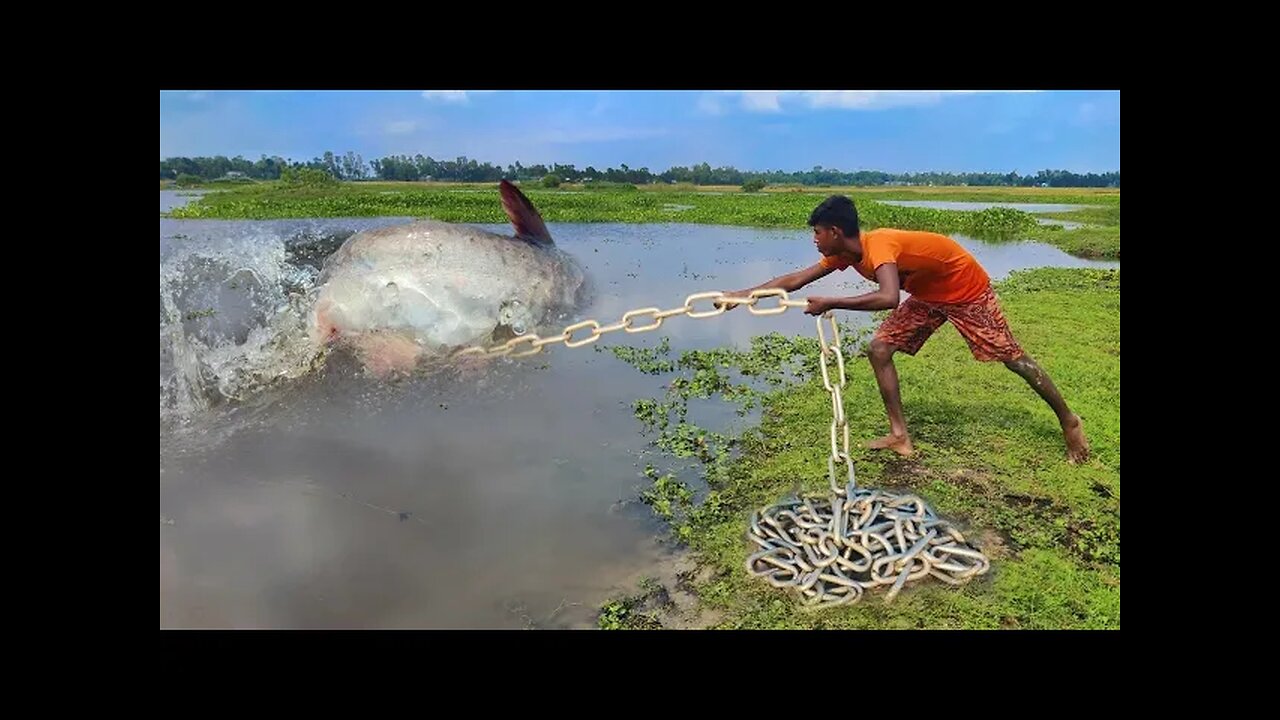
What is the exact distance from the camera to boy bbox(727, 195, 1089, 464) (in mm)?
4141

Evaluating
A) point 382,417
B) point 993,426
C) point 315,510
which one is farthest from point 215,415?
point 993,426

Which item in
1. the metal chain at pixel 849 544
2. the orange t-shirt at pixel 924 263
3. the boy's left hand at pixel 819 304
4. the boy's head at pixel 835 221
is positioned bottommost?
the metal chain at pixel 849 544

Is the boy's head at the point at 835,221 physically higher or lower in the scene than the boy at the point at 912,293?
higher

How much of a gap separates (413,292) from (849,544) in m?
4.48

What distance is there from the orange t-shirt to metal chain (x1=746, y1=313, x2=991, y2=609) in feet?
2.00

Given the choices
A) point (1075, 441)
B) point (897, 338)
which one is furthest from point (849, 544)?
point (1075, 441)

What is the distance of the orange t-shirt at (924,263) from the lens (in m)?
4.24

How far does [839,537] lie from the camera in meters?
3.85

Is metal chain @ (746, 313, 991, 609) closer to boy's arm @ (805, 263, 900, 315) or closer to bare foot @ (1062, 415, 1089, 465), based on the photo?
boy's arm @ (805, 263, 900, 315)

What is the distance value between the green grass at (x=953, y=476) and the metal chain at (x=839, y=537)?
9cm

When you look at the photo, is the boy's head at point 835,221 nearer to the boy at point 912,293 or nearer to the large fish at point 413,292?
the boy at point 912,293

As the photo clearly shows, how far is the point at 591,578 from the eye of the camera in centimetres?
382

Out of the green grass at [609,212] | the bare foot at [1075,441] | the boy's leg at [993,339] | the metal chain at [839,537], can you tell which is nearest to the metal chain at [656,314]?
the metal chain at [839,537]

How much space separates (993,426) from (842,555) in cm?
250
